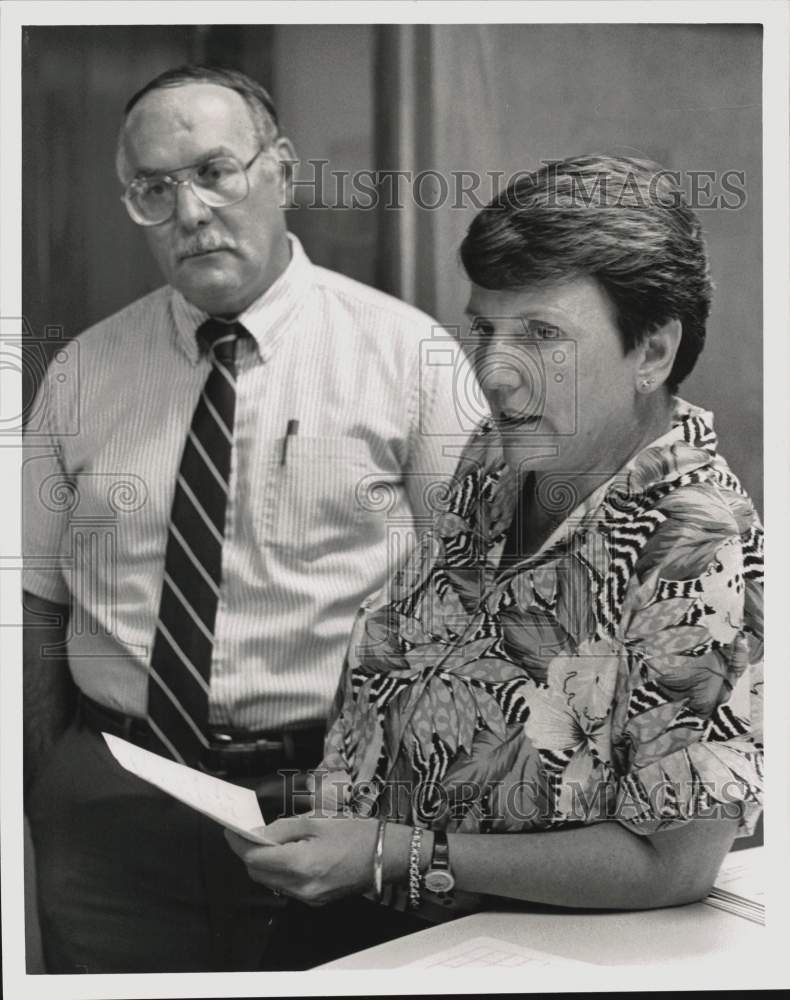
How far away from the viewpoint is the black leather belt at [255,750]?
1.68m

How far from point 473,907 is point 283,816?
29 cm

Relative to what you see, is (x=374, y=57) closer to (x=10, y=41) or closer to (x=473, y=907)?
(x=10, y=41)

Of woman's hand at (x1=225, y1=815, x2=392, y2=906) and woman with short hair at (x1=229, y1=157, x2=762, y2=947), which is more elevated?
woman with short hair at (x1=229, y1=157, x2=762, y2=947)

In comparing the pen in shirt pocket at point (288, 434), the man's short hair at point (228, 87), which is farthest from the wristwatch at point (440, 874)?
the man's short hair at point (228, 87)

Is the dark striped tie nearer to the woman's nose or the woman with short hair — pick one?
the woman with short hair

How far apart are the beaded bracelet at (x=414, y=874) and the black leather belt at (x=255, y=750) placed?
0.57 feet

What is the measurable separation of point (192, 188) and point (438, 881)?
999mm

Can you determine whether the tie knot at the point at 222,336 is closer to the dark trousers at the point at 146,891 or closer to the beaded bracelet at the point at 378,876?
the dark trousers at the point at 146,891

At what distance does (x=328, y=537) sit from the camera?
167cm

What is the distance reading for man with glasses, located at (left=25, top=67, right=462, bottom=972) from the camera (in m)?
1.67

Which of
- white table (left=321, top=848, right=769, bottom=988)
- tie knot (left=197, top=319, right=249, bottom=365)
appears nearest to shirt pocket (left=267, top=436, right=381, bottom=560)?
tie knot (left=197, top=319, right=249, bottom=365)

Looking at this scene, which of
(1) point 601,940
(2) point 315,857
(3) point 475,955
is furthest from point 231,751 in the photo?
(1) point 601,940

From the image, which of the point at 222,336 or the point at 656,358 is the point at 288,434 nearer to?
the point at 222,336

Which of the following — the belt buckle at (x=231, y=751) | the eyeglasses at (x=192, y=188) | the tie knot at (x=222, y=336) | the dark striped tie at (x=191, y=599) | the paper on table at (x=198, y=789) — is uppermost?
the eyeglasses at (x=192, y=188)
